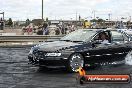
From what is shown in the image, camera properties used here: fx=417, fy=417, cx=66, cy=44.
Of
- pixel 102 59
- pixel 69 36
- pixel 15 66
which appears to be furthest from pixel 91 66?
pixel 15 66

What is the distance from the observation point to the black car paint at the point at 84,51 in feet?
40.5

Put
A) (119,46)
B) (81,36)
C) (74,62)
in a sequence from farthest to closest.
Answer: (119,46) < (81,36) < (74,62)

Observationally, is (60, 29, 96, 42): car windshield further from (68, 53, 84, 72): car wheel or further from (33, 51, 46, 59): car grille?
(33, 51, 46, 59): car grille

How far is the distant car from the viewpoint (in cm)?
1237

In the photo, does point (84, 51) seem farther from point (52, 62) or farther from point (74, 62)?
point (52, 62)

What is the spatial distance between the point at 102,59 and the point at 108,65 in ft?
1.71

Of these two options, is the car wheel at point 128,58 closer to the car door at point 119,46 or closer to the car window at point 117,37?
the car door at point 119,46

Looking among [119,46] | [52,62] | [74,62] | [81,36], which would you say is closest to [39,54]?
[52,62]

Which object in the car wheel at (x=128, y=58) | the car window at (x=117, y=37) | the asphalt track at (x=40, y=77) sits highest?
the car window at (x=117, y=37)

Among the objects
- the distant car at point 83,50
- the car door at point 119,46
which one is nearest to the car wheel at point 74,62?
the distant car at point 83,50

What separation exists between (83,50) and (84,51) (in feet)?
0.18

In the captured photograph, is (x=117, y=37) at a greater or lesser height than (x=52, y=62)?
greater

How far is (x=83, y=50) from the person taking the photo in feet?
42.0

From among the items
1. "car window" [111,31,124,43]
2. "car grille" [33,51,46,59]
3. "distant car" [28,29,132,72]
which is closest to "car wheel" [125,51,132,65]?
"distant car" [28,29,132,72]
